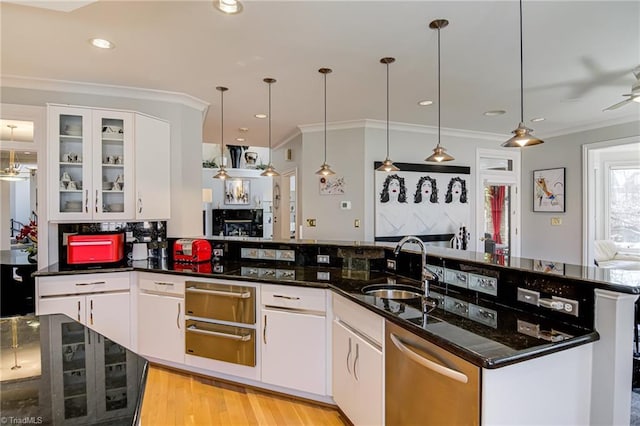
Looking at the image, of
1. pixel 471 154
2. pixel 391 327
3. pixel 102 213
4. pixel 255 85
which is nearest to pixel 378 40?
pixel 255 85

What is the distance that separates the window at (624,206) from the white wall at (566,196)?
2054 millimetres

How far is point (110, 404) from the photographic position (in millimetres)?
911

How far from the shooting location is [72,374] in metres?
1.07

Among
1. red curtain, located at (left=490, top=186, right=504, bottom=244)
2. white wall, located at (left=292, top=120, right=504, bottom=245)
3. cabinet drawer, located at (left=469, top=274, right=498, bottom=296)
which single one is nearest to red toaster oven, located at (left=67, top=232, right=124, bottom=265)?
white wall, located at (left=292, top=120, right=504, bottom=245)

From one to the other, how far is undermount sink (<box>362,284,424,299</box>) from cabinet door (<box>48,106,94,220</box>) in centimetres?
266

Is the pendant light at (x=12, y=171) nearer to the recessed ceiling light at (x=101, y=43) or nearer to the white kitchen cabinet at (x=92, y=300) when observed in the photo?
the white kitchen cabinet at (x=92, y=300)

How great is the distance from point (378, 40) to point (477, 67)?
42.8 inches

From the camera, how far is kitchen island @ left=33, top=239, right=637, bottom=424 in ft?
4.48

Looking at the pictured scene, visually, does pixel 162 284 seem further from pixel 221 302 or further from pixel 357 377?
pixel 357 377

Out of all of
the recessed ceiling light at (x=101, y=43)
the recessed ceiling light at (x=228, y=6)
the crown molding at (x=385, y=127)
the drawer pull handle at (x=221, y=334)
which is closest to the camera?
the recessed ceiling light at (x=228, y=6)

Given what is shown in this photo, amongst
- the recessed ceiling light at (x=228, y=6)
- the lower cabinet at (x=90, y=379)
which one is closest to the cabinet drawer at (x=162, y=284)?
the lower cabinet at (x=90, y=379)

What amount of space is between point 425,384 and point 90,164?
331 centimetres

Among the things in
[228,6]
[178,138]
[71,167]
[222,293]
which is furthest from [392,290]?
[71,167]

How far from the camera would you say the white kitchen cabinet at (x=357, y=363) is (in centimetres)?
191
